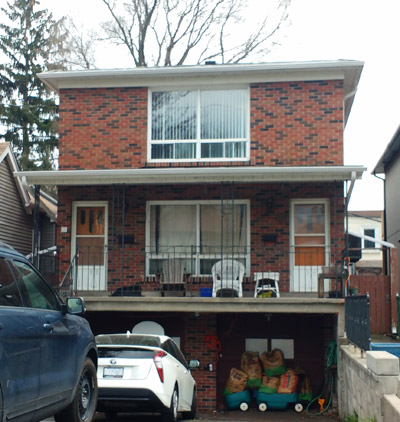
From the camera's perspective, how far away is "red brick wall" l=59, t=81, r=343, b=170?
16.2 m

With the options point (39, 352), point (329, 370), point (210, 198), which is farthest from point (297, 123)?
point (39, 352)

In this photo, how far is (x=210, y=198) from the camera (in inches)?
647

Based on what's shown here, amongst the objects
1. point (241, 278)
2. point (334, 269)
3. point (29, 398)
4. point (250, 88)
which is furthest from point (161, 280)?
point (29, 398)

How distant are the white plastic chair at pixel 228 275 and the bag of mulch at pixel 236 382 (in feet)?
6.36

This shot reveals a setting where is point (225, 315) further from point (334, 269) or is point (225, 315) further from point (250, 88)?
point (250, 88)

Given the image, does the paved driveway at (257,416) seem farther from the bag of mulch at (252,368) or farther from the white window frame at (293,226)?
the white window frame at (293,226)

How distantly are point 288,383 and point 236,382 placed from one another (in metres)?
1.14

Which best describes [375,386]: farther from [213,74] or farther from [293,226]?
[213,74]

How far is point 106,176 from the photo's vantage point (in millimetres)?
15008

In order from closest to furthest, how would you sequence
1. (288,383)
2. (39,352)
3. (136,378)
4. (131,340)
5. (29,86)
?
(39,352), (136,378), (131,340), (288,383), (29,86)

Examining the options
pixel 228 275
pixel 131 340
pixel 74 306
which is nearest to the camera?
pixel 74 306

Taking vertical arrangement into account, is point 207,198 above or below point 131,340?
above

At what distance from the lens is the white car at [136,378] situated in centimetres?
1001

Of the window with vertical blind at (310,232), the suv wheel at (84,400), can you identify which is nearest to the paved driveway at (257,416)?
the window with vertical blind at (310,232)
